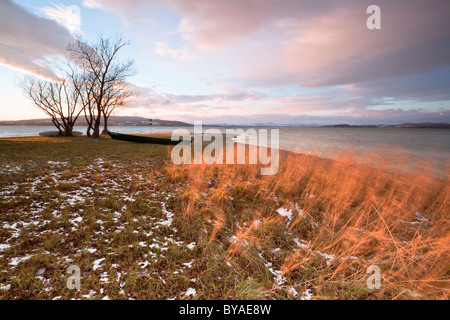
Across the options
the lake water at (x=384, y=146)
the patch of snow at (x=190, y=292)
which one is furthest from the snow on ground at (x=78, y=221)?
the lake water at (x=384, y=146)

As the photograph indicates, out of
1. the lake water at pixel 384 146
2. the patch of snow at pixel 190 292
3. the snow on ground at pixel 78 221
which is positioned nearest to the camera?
the patch of snow at pixel 190 292

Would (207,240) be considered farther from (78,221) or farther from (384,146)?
(384,146)

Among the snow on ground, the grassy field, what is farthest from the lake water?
the snow on ground

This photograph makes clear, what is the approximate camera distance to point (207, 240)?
3.75m

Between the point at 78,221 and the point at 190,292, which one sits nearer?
the point at 190,292

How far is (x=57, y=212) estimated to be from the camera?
4.27m

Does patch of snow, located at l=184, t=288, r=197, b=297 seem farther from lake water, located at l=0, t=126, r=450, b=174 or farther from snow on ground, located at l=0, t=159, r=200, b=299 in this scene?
lake water, located at l=0, t=126, r=450, b=174

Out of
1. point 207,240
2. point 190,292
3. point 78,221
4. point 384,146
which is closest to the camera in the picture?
point 190,292

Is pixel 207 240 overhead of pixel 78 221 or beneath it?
beneath

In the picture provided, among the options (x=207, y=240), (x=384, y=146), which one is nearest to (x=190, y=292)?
(x=207, y=240)

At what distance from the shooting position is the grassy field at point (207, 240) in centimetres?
256

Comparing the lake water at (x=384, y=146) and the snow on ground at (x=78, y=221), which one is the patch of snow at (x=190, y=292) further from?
the lake water at (x=384, y=146)

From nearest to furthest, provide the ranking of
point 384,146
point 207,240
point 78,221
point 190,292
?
point 190,292 < point 207,240 < point 78,221 < point 384,146

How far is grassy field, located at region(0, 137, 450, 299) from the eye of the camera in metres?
2.56
